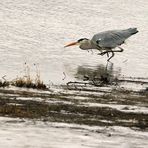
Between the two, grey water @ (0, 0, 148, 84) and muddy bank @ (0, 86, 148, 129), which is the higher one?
grey water @ (0, 0, 148, 84)

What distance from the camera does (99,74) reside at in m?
19.2

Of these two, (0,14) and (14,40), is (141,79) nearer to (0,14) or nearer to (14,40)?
(14,40)

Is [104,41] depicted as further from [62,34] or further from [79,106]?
[79,106]

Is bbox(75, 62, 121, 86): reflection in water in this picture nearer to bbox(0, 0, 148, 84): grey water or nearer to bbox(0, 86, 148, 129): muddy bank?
bbox(0, 0, 148, 84): grey water

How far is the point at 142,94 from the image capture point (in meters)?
14.8

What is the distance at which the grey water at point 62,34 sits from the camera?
20.6 meters

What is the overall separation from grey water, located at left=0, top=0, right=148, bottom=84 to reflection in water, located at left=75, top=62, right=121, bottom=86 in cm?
14

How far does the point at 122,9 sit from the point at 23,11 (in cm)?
683

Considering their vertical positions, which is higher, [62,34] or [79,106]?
[62,34]

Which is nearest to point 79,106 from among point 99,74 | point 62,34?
point 99,74

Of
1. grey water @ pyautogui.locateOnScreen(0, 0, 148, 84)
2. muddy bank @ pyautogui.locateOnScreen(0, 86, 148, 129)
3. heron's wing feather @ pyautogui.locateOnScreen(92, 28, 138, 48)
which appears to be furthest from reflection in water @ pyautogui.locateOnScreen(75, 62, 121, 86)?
muddy bank @ pyautogui.locateOnScreen(0, 86, 148, 129)

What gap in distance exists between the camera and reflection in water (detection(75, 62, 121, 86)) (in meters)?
17.1

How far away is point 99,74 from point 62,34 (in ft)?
33.5

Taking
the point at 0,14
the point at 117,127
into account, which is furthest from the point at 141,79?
the point at 0,14
